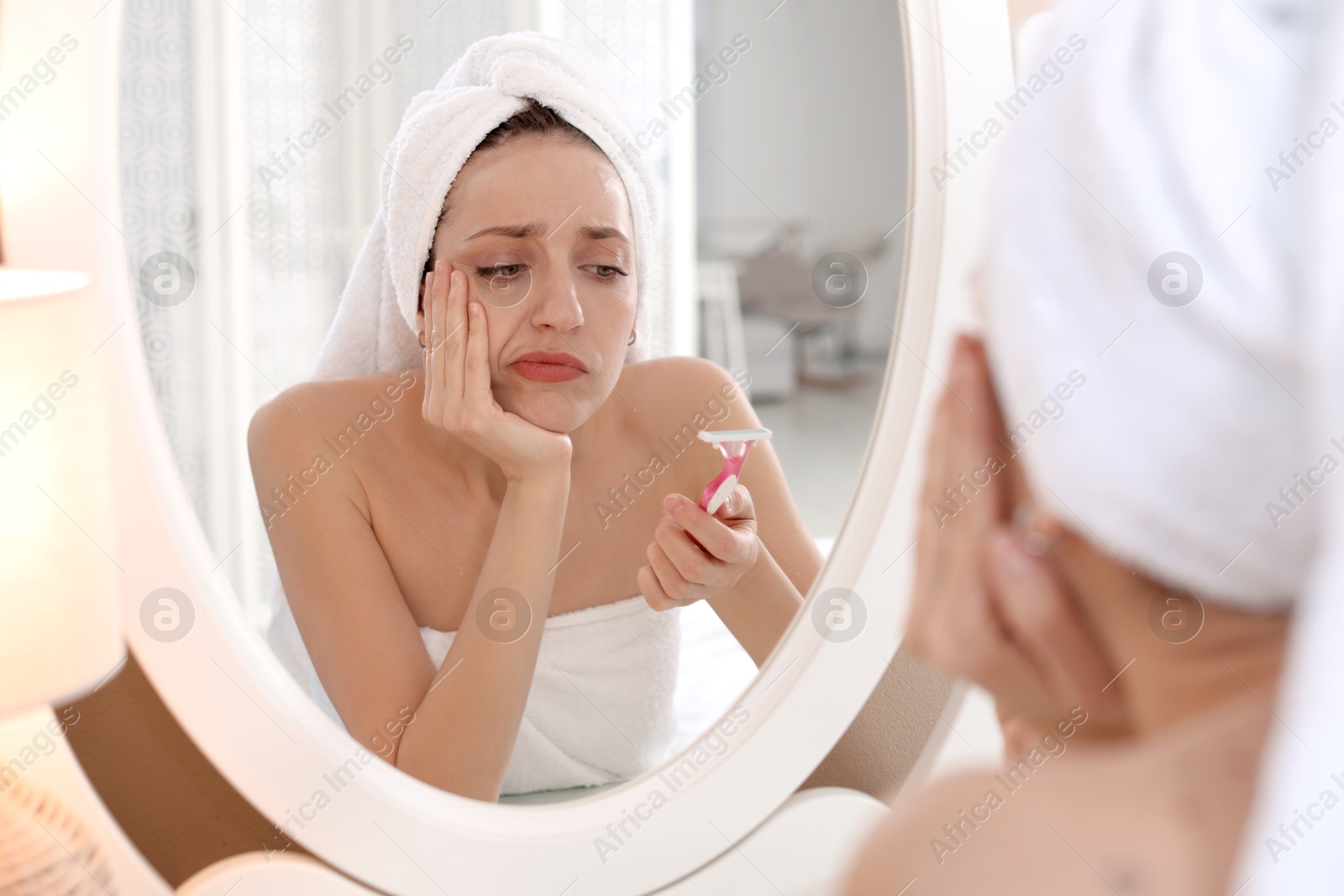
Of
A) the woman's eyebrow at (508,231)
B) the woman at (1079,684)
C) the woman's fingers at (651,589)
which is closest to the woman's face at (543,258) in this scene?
the woman's eyebrow at (508,231)

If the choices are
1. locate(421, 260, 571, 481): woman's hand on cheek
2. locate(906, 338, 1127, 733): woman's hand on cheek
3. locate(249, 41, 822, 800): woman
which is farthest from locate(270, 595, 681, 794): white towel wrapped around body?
locate(906, 338, 1127, 733): woman's hand on cheek

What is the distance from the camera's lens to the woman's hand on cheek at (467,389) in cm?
54

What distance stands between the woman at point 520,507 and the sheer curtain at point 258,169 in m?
0.02

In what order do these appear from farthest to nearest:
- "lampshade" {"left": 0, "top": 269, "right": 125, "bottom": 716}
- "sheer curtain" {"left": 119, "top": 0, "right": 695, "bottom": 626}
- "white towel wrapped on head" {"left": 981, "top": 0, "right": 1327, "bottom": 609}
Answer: "sheer curtain" {"left": 119, "top": 0, "right": 695, "bottom": 626}, "lampshade" {"left": 0, "top": 269, "right": 125, "bottom": 716}, "white towel wrapped on head" {"left": 981, "top": 0, "right": 1327, "bottom": 609}

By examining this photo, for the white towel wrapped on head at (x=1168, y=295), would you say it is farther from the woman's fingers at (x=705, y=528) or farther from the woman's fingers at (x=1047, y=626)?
the woman's fingers at (x=705, y=528)

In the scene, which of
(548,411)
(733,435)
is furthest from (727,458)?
(548,411)

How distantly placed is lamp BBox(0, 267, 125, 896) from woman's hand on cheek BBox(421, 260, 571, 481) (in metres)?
0.17

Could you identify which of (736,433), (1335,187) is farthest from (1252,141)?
(736,433)

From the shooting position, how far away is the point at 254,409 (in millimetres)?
536

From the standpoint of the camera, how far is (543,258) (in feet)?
1.78

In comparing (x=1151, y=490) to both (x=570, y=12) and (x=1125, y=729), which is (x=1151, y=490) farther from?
(x=570, y=12)

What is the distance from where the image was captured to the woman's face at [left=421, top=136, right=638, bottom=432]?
1.75ft

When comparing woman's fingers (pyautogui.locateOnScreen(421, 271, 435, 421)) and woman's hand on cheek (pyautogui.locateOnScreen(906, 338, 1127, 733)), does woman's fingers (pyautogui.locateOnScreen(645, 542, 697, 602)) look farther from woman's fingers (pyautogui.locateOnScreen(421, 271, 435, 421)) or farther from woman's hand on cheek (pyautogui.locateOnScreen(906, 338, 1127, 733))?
woman's hand on cheek (pyautogui.locateOnScreen(906, 338, 1127, 733))

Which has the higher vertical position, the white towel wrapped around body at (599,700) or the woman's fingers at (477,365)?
the woman's fingers at (477,365)
